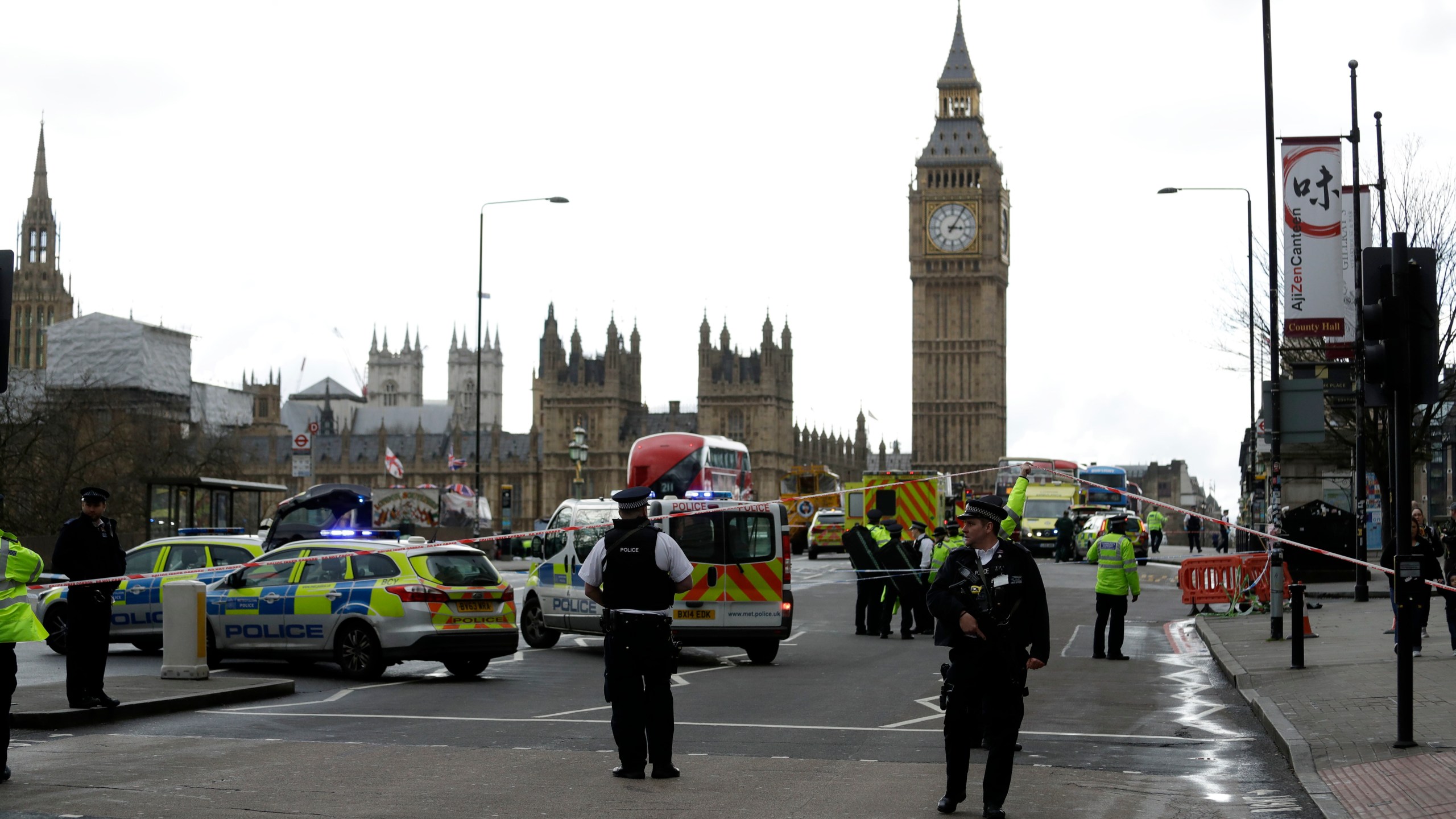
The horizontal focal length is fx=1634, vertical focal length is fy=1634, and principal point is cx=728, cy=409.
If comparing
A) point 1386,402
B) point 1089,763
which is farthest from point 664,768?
point 1386,402

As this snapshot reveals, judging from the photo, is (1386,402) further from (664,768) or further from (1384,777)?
(664,768)

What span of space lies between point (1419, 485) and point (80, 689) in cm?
7349

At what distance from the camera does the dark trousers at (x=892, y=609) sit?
72.8 ft

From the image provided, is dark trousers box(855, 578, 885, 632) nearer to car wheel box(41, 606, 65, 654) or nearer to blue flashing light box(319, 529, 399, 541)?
blue flashing light box(319, 529, 399, 541)

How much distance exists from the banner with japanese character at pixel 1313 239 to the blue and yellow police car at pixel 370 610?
1204 centimetres

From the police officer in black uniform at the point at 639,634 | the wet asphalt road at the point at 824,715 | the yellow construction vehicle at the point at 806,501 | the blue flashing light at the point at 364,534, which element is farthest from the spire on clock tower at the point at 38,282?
the police officer in black uniform at the point at 639,634

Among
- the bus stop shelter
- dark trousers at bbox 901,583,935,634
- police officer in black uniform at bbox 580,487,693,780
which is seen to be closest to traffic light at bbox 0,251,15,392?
police officer in black uniform at bbox 580,487,693,780

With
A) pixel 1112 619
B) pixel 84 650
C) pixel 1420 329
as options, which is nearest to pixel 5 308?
pixel 84 650

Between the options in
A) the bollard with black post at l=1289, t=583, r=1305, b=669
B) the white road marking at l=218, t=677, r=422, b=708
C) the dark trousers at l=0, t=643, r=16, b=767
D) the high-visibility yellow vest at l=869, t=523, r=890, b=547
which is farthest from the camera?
the high-visibility yellow vest at l=869, t=523, r=890, b=547

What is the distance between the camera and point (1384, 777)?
9.39m

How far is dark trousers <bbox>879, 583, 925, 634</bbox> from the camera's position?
22188mm

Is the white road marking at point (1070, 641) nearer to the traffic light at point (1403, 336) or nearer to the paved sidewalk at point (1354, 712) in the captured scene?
→ the paved sidewalk at point (1354, 712)

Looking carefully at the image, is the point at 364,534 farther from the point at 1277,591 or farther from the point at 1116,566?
the point at 1277,591

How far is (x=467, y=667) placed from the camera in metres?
17.0
